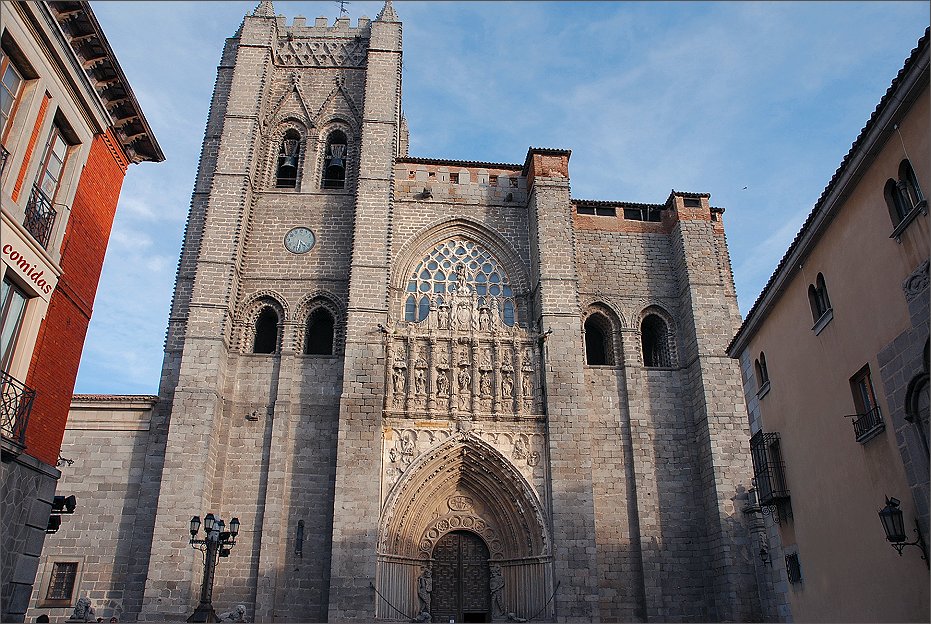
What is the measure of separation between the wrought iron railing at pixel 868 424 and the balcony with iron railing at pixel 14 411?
10182 mm

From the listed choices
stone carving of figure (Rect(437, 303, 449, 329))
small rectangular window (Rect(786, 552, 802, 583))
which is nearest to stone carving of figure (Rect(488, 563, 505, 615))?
stone carving of figure (Rect(437, 303, 449, 329))

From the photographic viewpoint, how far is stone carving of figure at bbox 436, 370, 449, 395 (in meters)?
16.6

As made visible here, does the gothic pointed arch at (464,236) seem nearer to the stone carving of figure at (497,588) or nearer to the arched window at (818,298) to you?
the stone carving of figure at (497,588)

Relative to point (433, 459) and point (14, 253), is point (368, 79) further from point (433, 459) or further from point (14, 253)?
point (14, 253)

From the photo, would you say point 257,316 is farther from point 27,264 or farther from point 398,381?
point 27,264

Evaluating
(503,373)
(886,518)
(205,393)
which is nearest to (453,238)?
(503,373)

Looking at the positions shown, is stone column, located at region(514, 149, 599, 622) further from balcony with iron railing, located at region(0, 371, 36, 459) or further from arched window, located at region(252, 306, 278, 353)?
balcony with iron railing, located at region(0, 371, 36, 459)

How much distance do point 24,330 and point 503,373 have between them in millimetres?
10408

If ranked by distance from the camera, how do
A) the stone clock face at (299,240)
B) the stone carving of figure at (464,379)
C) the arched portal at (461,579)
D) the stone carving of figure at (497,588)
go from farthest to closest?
the stone clock face at (299,240) < the stone carving of figure at (464,379) < the arched portal at (461,579) < the stone carving of figure at (497,588)

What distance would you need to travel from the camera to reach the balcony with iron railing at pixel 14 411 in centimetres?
810

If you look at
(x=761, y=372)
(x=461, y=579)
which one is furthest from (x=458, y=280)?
(x=761, y=372)

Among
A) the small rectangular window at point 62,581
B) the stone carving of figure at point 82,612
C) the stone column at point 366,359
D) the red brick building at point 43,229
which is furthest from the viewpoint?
the stone column at point 366,359

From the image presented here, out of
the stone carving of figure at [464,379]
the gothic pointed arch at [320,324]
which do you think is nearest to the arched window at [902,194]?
the stone carving of figure at [464,379]

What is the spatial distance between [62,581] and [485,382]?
31.7ft
